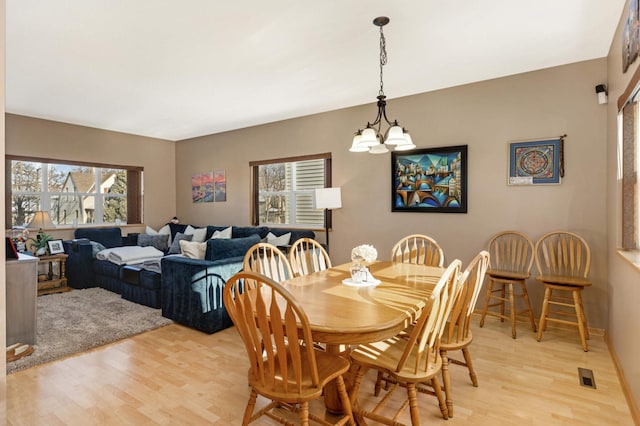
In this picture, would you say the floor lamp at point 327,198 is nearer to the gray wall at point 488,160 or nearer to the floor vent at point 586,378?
the gray wall at point 488,160

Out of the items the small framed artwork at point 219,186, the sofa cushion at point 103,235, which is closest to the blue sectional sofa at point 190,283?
the sofa cushion at point 103,235

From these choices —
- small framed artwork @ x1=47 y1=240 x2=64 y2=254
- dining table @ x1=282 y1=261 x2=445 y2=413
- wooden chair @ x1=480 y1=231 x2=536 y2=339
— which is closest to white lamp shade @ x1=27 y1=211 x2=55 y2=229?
small framed artwork @ x1=47 y1=240 x2=64 y2=254

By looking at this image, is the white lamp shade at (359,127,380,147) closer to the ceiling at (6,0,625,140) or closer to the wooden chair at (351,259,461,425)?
the ceiling at (6,0,625,140)

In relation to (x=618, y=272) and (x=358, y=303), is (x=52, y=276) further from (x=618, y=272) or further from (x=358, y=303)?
(x=618, y=272)

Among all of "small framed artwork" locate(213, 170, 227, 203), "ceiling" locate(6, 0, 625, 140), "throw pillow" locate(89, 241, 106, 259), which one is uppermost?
"ceiling" locate(6, 0, 625, 140)

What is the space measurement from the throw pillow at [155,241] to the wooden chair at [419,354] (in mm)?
5137

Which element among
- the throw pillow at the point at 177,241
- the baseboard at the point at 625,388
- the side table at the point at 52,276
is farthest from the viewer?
the throw pillow at the point at 177,241

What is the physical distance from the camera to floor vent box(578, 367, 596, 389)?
2.44 m

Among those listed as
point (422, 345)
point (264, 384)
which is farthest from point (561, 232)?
point (264, 384)

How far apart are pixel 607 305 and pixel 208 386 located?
348 centimetres

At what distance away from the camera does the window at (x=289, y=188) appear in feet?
17.7

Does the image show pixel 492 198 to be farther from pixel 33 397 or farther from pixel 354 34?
pixel 33 397

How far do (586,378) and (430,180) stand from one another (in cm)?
236

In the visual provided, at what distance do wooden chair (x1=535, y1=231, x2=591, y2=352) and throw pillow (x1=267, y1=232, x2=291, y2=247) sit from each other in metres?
3.00
